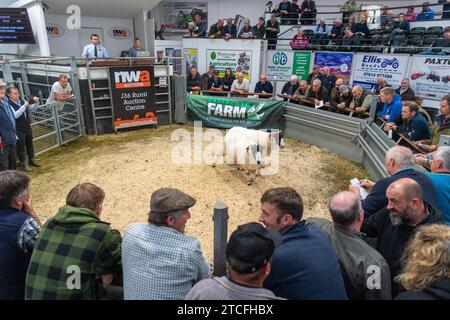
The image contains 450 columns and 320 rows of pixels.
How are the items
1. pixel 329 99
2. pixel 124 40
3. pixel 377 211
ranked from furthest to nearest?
pixel 124 40, pixel 329 99, pixel 377 211

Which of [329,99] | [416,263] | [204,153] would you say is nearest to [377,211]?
[416,263]

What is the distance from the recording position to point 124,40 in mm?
Answer: 14789

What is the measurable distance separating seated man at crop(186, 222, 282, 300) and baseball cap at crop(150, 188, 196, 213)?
1.81 ft

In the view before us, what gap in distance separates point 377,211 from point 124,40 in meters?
14.7

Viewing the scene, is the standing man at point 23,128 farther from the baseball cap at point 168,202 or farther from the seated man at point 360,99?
the seated man at point 360,99

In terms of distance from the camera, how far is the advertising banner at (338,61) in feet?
36.8

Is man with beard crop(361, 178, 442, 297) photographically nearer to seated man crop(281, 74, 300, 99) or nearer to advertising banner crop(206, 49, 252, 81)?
seated man crop(281, 74, 300, 99)

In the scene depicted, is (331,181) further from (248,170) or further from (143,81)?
(143,81)

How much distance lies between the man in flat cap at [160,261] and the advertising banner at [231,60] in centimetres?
1124

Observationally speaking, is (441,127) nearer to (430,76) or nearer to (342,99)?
(342,99)

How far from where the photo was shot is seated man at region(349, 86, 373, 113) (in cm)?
745

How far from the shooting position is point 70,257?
191 centimetres

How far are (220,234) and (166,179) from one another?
173 inches
